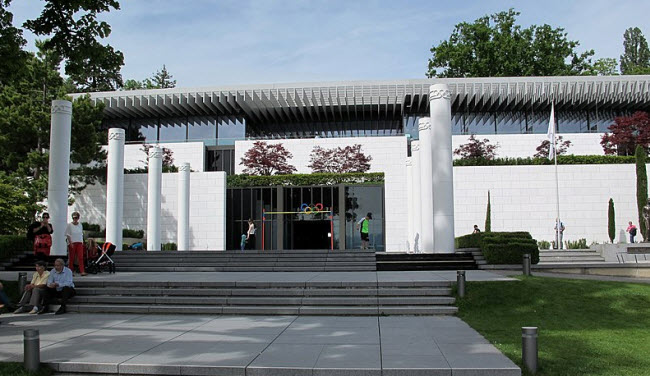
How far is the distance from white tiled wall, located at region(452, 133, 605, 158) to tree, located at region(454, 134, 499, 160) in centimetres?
70

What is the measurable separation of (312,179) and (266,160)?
4.60 meters

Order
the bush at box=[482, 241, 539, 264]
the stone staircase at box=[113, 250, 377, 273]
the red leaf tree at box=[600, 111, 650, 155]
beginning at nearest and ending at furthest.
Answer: the bush at box=[482, 241, 539, 264], the stone staircase at box=[113, 250, 377, 273], the red leaf tree at box=[600, 111, 650, 155]

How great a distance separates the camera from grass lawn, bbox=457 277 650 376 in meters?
7.14

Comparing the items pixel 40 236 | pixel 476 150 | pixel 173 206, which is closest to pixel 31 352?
pixel 40 236

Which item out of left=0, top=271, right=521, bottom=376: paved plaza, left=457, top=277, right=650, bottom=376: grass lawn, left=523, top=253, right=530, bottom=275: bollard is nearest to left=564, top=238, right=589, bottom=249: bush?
left=523, top=253, right=530, bottom=275: bollard

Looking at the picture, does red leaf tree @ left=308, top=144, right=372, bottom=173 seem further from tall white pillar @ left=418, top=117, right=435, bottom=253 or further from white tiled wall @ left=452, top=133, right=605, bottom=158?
tall white pillar @ left=418, top=117, right=435, bottom=253

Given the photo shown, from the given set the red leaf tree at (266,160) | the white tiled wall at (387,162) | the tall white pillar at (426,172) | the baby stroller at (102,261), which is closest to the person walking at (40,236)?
the baby stroller at (102,261)

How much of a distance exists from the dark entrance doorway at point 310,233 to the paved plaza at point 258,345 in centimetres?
2347

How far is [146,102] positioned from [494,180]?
27.2 m

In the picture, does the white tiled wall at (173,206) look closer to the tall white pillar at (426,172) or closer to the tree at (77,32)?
the tall white pillar at (426,172)

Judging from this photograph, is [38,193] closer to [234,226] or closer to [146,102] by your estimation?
[234,226]

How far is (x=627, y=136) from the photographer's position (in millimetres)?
37875

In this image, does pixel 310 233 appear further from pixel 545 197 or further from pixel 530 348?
pixel 530 348

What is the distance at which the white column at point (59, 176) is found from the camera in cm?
2003
